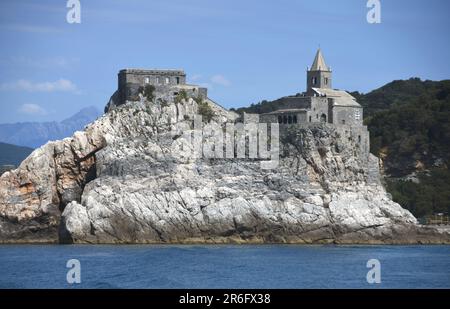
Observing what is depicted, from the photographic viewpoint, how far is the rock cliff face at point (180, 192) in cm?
7488

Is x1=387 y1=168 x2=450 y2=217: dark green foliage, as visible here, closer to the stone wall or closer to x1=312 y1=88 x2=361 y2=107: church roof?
the stone wall

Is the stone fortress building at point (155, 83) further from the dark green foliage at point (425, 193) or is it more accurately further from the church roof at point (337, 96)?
the dark green foliage at point (425, 193)

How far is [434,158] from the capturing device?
103 meters

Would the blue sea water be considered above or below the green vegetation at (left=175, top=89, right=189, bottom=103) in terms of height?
below

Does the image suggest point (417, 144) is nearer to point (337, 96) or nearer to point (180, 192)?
point (337, 96)

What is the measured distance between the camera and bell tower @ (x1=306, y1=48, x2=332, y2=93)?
285 ft

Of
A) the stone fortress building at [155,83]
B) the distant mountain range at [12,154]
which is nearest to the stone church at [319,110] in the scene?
the stone fortress building at [155,83]

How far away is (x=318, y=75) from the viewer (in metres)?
86.8

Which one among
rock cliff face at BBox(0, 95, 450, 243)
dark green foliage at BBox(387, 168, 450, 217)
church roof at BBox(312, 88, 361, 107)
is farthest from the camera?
dark green foliage at BBox(387, 168, 450, 217)

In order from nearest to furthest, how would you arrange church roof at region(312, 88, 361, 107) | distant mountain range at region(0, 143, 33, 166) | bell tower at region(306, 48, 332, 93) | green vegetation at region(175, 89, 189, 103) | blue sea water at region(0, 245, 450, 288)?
blue sea water at region(0, 245, 450, 288) → green vegetation at region(175, 89, 189, 103) → church roof at region(312, 88, 361, 107) → bell tower at region(306, 48, 332, 93) → distant mountain range at region(0, 143, 33, 166)

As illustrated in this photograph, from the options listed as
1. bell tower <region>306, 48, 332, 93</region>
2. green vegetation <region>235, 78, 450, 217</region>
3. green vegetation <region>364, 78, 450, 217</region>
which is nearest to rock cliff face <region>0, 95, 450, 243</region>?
bell tower <region>306, 48, 332, 93</region>

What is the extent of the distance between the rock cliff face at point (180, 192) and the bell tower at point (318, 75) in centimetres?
641

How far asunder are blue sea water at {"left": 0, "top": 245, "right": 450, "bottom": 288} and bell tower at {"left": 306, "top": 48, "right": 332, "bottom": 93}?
1647cm
